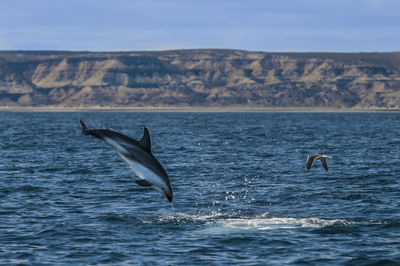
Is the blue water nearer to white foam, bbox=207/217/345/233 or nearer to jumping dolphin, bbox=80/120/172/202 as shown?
white foam, bbox=207/217/345/233

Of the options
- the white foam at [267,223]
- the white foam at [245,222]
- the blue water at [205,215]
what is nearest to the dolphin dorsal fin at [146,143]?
the blue water at [205,215]

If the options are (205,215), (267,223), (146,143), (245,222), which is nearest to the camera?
(146,143)

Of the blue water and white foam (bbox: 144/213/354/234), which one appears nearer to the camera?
the blue water

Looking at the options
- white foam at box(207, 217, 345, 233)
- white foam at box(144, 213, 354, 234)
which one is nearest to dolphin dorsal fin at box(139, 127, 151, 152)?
white foam at box(144, 213, 354, 234)

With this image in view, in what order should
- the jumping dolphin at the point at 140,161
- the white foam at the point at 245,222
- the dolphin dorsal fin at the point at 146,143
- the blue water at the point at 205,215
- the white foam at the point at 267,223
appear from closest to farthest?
the jumping dolphin at the point at 140,161 → the dolphin dorsal fin at the point at 146,143 → the blue water at the point at 205,215 → the white foam at the point at 245,222 → the white foam at the point at 267,223

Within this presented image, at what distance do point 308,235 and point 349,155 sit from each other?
33086 millimetres

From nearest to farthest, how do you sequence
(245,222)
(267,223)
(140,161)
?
(140,161) → (267,223) → (245,222)

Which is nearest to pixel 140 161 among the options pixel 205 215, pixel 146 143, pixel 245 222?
pixel 146 143

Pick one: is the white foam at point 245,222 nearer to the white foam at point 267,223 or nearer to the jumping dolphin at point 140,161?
the white foam at point 267,223

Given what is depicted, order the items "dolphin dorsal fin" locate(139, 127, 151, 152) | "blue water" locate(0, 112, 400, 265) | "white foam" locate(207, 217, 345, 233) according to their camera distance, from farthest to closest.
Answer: "white foam" locate(207, 217, 345, 233) < "blue water" locate(0, 112, 400, 265) < "dolphin dorsal fin" locate(139, 127, 151, 152)

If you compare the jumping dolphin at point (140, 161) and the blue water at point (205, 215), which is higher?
the jumping dolphin at point (140, 161)

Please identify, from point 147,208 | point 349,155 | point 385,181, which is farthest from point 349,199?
point 349,155

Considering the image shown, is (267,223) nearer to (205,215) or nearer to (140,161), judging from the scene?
(205,215)

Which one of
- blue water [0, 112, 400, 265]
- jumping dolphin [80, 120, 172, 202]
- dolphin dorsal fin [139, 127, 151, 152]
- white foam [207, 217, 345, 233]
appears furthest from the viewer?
white foam [207, 217, 345, 233]
